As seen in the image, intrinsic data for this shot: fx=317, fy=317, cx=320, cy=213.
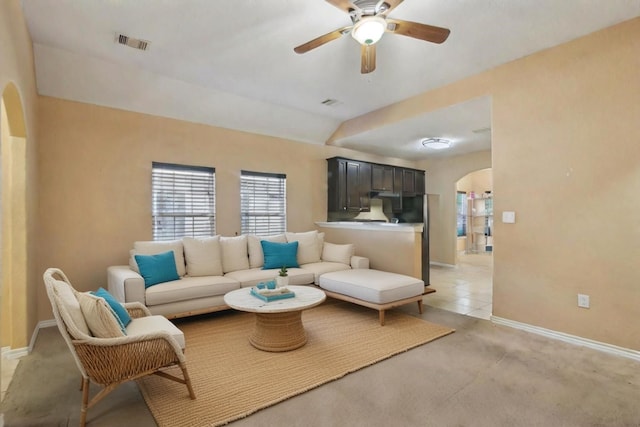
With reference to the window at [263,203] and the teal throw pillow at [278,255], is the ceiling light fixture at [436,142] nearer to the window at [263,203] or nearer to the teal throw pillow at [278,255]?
the window at [263,203]

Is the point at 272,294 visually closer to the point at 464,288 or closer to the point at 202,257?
the point at 202,257

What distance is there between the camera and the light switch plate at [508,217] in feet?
11.7

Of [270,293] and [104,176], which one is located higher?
[104,176]

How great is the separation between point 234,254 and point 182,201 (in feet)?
3.72

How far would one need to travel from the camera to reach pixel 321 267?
4.63 m

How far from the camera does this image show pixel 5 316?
289 cm

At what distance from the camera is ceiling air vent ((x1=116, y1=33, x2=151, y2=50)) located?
10.1 feet

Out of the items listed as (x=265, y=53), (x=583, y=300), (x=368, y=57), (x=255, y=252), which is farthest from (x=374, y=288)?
(x=265, y=53)

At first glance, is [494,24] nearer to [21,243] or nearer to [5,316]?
[21,243]

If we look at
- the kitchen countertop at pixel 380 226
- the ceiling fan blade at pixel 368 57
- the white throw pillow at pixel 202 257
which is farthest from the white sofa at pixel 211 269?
the ceiling fan blade at pixel 368 57

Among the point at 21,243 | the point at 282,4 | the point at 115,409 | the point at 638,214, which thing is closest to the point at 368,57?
the point at 282,4

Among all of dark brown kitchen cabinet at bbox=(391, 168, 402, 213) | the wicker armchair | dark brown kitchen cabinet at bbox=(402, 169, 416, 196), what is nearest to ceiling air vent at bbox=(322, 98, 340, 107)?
dark brown kitchen cabinet at bbox=(391, 168, 402, 213)

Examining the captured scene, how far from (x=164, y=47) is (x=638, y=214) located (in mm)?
4735

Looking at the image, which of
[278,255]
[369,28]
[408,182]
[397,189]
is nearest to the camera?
[369,28]
